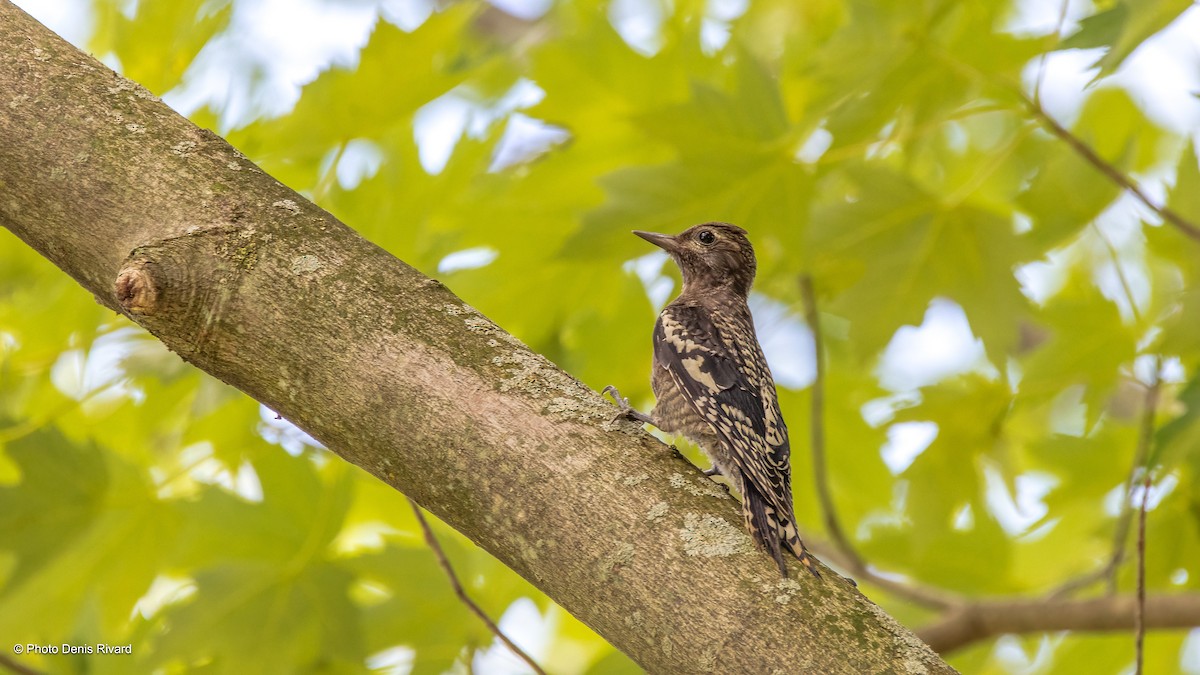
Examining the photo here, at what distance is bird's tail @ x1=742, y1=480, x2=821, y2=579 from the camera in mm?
2096

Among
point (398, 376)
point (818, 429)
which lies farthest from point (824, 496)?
point (398, 376)

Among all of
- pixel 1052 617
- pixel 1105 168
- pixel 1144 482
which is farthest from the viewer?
pixel 1052 617

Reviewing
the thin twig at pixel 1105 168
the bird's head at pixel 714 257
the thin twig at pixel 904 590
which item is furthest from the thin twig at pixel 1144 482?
the bird's head at pixel 714 257

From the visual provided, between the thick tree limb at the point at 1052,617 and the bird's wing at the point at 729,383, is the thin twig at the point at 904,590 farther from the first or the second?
the bird's wing at the point at 729,383

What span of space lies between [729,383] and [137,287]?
199 centimetres

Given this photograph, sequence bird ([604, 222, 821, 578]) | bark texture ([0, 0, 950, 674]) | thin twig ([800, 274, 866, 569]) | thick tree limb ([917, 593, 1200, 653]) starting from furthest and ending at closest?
thin twig ([800, 274, 866, 569]), thick tree limb ([917, 593, 1200, 653]), bird ([604, 222, 821, 578]), bark texture ([0, 0, 950, 674])

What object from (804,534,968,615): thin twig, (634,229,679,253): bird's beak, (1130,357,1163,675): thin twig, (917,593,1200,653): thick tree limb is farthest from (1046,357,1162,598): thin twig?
(634,229,679,253): bird's beak

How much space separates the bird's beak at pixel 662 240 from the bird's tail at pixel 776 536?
1.47 metres

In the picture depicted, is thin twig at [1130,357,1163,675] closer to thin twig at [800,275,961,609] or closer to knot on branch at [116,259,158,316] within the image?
thin twig at [800,275,961,609]

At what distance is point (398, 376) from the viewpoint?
86.0 inches

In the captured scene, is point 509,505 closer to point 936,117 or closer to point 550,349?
point 550,349

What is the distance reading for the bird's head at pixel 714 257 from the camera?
4.25 metres
